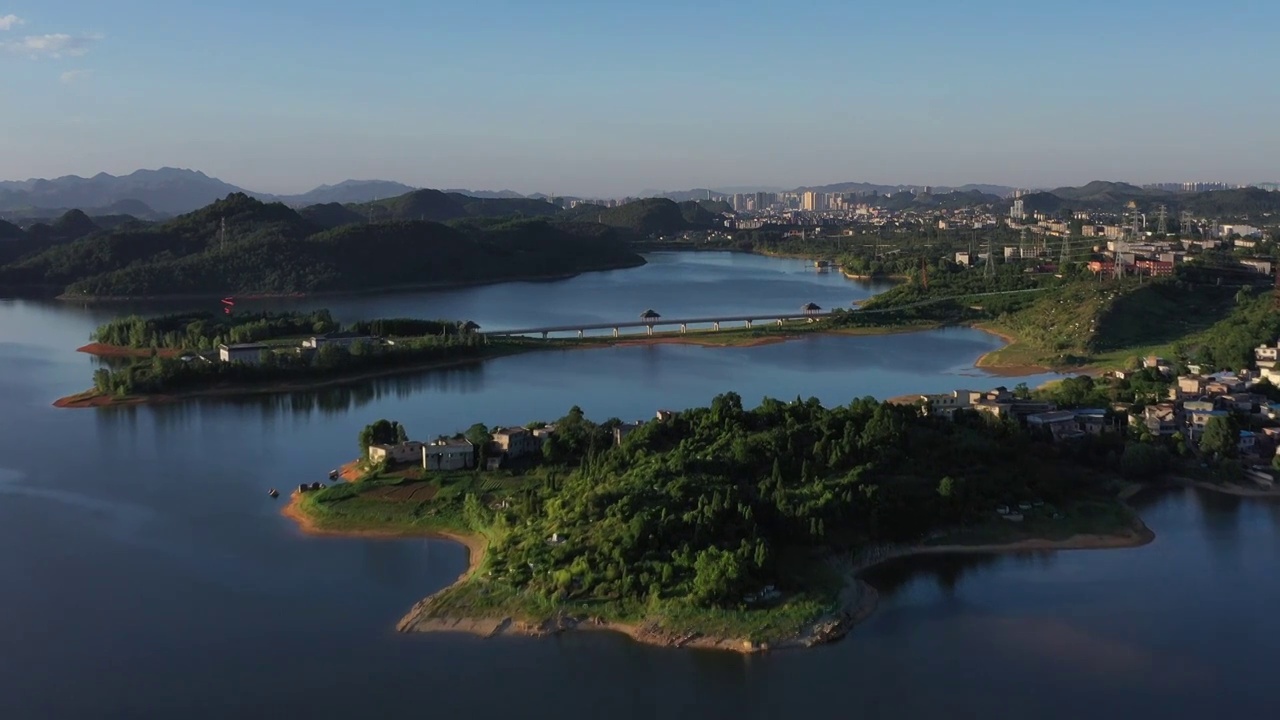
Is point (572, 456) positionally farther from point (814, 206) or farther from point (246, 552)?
point (814, 206)

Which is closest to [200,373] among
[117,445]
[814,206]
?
[117,445]

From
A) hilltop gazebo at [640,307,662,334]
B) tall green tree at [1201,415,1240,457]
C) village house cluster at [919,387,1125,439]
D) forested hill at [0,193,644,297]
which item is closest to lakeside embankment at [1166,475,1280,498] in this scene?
tall green tree at [1201,415,1240,457]

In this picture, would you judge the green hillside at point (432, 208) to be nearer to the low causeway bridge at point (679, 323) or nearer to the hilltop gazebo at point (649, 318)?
the hilltop gazebo at point (649, 318)

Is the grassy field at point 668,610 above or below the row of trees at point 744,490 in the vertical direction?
below

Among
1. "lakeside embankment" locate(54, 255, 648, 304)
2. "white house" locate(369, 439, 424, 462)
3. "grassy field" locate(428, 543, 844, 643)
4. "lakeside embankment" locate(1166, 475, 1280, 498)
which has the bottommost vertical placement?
"grassy field" locate(428, 543, 844, 643)

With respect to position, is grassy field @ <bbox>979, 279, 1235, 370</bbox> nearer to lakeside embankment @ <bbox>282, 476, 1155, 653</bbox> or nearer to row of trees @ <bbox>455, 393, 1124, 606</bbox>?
row of trees @ <bbox>455, 393, 1124, 606</bbox>

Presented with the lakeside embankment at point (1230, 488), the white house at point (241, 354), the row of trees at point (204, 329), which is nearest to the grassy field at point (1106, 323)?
the lakeside embankment at point (1230, 488)
